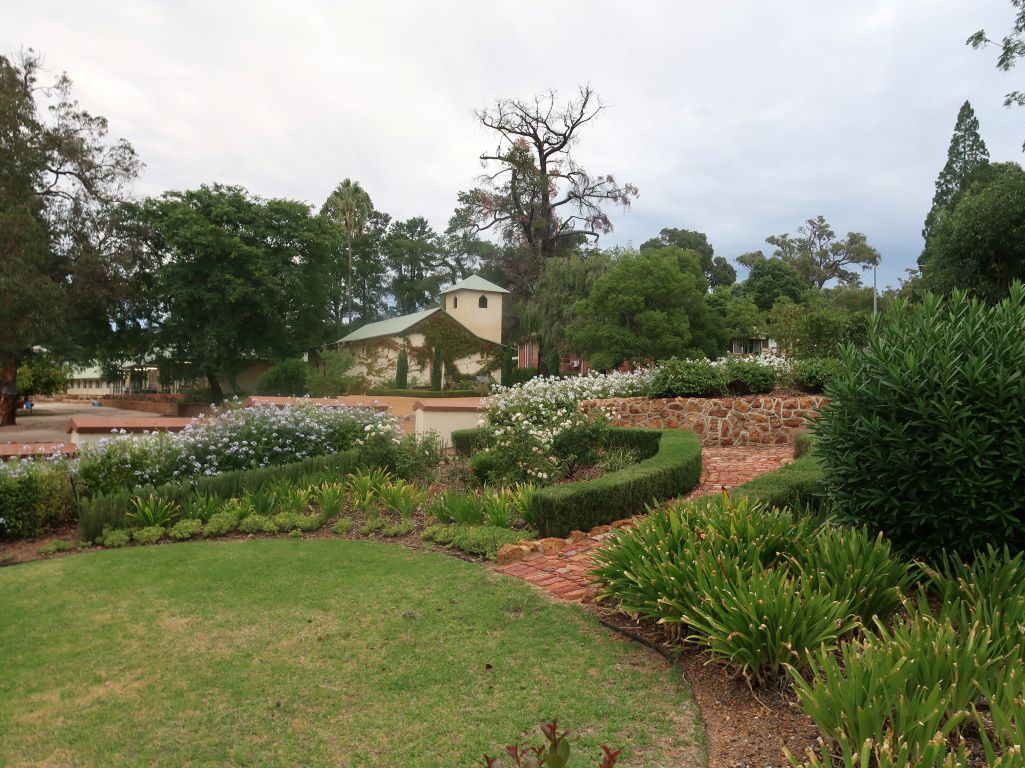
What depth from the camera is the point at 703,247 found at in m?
58.2

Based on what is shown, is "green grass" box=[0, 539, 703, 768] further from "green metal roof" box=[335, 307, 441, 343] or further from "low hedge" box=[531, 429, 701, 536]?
"green metal roof" box=[335, 307, 441, 343]

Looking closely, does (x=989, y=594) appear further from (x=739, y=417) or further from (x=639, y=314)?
(x=639, y=314)

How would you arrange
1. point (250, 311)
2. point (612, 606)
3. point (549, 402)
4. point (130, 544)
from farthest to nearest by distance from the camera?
point (250, 311)
point (549, 402)
point (130, 544)
point (612, 606)

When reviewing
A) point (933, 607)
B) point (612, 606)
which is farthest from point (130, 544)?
point (933, 607)

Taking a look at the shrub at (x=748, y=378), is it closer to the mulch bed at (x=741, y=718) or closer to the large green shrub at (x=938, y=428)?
the large green shrub at (x=938, y=428)

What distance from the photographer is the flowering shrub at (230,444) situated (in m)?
8.63

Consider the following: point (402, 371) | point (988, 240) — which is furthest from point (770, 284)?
point (988, 240)

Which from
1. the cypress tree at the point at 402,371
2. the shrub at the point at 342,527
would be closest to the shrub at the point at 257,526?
the shrub at the point at 342,527

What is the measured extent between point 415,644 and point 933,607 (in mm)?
2909

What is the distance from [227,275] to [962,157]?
36624mm

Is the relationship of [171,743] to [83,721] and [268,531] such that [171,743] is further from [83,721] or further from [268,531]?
[268,531]

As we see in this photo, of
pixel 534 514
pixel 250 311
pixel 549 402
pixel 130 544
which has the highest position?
pixel 250 311

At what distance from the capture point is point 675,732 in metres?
3.02

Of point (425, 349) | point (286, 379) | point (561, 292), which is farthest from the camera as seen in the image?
point (425, 349)
